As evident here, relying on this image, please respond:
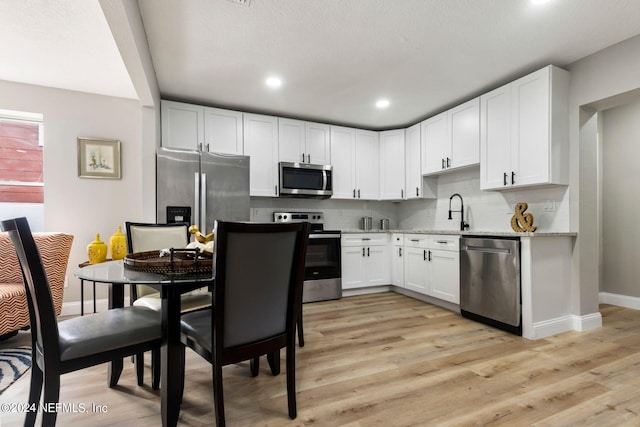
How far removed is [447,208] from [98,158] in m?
4.39

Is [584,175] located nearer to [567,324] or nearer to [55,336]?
[567,324]

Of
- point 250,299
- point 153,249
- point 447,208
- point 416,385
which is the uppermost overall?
point 447,208

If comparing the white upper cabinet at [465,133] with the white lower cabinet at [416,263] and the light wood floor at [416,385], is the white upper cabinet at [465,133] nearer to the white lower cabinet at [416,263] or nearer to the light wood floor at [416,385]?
the white lower cabinet at [416,263]

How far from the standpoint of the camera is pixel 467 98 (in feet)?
12.1

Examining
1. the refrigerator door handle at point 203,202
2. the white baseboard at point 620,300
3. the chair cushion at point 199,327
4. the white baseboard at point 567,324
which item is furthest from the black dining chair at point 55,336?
the white baseboard at point 620,300

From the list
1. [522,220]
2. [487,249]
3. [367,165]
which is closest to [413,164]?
[367,165]

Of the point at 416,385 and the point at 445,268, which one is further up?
the point at 445,268

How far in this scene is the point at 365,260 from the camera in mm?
4281

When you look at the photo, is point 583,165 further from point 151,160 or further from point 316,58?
point 151,160

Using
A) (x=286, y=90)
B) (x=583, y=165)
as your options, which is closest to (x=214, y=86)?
(x=286, y=90)

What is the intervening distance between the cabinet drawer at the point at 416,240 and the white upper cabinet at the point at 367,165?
910mm

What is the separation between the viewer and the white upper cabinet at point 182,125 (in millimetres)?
3604

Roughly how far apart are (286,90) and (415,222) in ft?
9.13

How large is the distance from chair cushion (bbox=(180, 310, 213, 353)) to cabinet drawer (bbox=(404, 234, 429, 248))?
2.84 meters
